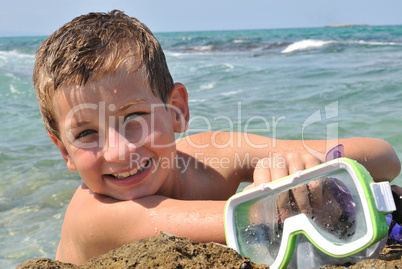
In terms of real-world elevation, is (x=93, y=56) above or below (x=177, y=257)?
above

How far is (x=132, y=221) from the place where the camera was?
198 centimetres

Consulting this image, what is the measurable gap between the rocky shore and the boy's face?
54 cm

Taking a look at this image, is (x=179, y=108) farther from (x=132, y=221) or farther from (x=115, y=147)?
(x=132, y=221)

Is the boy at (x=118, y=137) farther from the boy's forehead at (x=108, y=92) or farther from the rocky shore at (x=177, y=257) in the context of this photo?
the rocky shore at (x=177, y=257)

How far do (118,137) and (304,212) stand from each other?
35.4 inches

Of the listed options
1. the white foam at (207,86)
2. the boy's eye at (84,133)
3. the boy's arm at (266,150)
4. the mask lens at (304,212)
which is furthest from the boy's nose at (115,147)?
the white foam at (207,86)

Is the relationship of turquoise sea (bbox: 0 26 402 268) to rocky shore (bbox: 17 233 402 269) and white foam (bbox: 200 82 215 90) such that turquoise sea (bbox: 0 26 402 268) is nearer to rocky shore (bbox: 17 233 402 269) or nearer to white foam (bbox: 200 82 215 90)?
white foam (bbox: 200 82 215 90)

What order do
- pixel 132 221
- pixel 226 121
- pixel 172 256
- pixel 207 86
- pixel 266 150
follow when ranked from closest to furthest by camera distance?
pixel 172 256
pixel 132 221
pixel 266 150
pixel 226 121
pixel 207 86

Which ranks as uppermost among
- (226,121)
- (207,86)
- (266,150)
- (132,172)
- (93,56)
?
(93,56)

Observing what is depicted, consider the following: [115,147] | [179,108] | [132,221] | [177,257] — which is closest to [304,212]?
[177,257]

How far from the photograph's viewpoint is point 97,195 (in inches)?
88.2

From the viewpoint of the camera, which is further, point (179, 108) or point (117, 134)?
point (179, 108)

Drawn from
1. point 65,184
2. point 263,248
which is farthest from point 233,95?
point 263,248

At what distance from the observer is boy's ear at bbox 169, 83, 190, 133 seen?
2.43m
